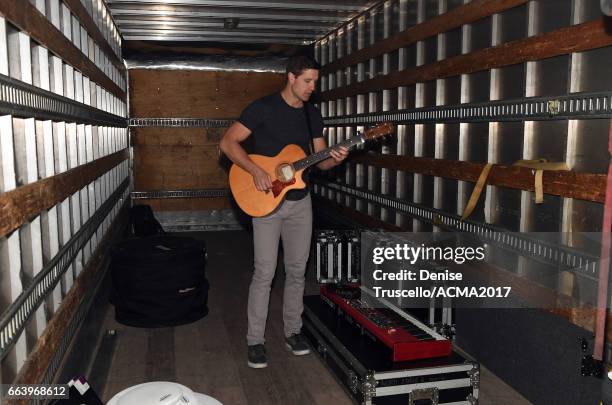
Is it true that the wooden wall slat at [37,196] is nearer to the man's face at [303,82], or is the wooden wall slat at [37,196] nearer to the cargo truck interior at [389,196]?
the cargo truck interior at [389,196]

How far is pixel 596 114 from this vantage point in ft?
9.77

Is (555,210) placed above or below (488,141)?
below

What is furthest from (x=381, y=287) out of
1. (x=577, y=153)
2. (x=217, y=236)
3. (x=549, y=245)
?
(x=217, y=236)

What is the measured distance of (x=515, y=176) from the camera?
3.69 metres

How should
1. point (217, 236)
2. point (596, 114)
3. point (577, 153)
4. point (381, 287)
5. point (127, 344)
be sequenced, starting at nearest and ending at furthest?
point (596, 114) < point (577, 153) < point (127, 344) < point (381, 287) < point (217, 236)

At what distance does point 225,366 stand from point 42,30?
248cm

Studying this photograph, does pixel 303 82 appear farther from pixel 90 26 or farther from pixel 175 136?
pixel 175 136

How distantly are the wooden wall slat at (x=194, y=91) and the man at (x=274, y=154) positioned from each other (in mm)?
5523

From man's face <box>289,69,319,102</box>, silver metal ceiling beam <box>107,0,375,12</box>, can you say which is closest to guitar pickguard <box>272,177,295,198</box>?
man's face <box>289,69,319,102</box>

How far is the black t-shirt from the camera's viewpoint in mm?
4207

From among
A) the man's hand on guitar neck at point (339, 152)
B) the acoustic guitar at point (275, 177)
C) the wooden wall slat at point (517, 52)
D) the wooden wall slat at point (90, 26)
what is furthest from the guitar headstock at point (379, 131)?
the wooden wall slat at point (90, 26)

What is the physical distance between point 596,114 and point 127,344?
12.0 feet

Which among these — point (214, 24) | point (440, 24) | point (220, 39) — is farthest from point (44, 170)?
point (220, 39)

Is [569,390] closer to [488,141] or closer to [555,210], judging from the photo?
[555,210]
